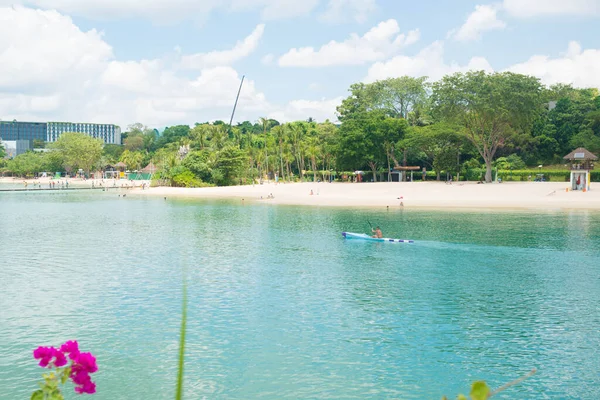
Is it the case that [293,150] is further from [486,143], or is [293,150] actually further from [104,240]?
[104,240]

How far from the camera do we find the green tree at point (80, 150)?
154950 millimetres

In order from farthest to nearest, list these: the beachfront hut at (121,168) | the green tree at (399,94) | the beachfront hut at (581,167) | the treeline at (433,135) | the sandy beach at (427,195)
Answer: the beachfront hut at (121,168), the green tree at (399,94), the treeline at (433,135), the beachfront hut at (581,167), the sandy beach at (427,195)

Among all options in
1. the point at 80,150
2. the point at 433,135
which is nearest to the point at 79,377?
the point at 433,135

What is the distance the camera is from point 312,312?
20812 mm

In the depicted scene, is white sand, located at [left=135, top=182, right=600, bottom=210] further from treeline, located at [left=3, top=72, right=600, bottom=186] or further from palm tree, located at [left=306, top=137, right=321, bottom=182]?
palm tree, located at [left=306, top=137, right=321, bottom=182]

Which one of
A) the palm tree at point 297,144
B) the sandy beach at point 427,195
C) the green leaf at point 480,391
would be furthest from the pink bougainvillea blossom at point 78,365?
the palm tree at point 297,144

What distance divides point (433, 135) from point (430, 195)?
16.9 metres

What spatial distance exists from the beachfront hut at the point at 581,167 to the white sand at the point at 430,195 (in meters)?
1.49

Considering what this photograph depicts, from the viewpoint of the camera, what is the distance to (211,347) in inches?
671

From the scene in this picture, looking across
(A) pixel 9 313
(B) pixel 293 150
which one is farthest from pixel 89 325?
(B) pixel 293 150

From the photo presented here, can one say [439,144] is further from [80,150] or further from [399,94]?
[80,150]

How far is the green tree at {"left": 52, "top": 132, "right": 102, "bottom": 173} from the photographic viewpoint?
154950mm

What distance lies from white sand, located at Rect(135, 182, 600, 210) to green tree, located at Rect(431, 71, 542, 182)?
818 centimetres

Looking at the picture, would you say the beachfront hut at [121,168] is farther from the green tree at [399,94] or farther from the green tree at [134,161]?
the green tree at [399,94]
